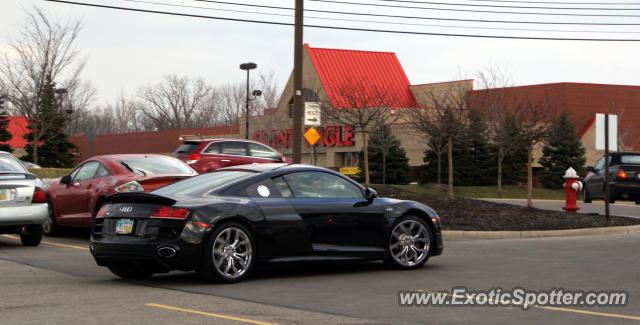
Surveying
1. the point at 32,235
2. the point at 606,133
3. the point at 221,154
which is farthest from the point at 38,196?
the point at 606,133

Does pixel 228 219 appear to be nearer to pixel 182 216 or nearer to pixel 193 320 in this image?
pixel 182 216

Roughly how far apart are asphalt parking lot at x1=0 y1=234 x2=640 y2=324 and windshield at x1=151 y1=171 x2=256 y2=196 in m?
1.04

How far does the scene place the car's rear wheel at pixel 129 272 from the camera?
9735 millimetres

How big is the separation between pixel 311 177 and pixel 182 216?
6.53ft

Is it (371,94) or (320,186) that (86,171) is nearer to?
(320,186)

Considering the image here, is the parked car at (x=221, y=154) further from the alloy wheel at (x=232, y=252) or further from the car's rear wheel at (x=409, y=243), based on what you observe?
the alloy wheel at (x=232, y=252)

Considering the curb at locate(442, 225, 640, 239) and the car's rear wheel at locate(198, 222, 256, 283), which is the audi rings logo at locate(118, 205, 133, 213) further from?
the curb at locate(442, 225, 640, 239)

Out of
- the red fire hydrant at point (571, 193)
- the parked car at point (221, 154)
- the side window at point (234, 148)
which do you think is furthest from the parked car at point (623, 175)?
the side window at point (234, 148)

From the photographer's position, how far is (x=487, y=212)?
786 inches

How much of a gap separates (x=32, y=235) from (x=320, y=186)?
596cm

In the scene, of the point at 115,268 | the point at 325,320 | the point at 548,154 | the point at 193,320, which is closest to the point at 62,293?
the point at 115,268

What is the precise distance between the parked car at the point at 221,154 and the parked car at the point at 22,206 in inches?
333

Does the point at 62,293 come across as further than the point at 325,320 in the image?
Yes

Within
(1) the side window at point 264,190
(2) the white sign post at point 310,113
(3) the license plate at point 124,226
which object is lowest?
(3) the license plate at point 124,226
